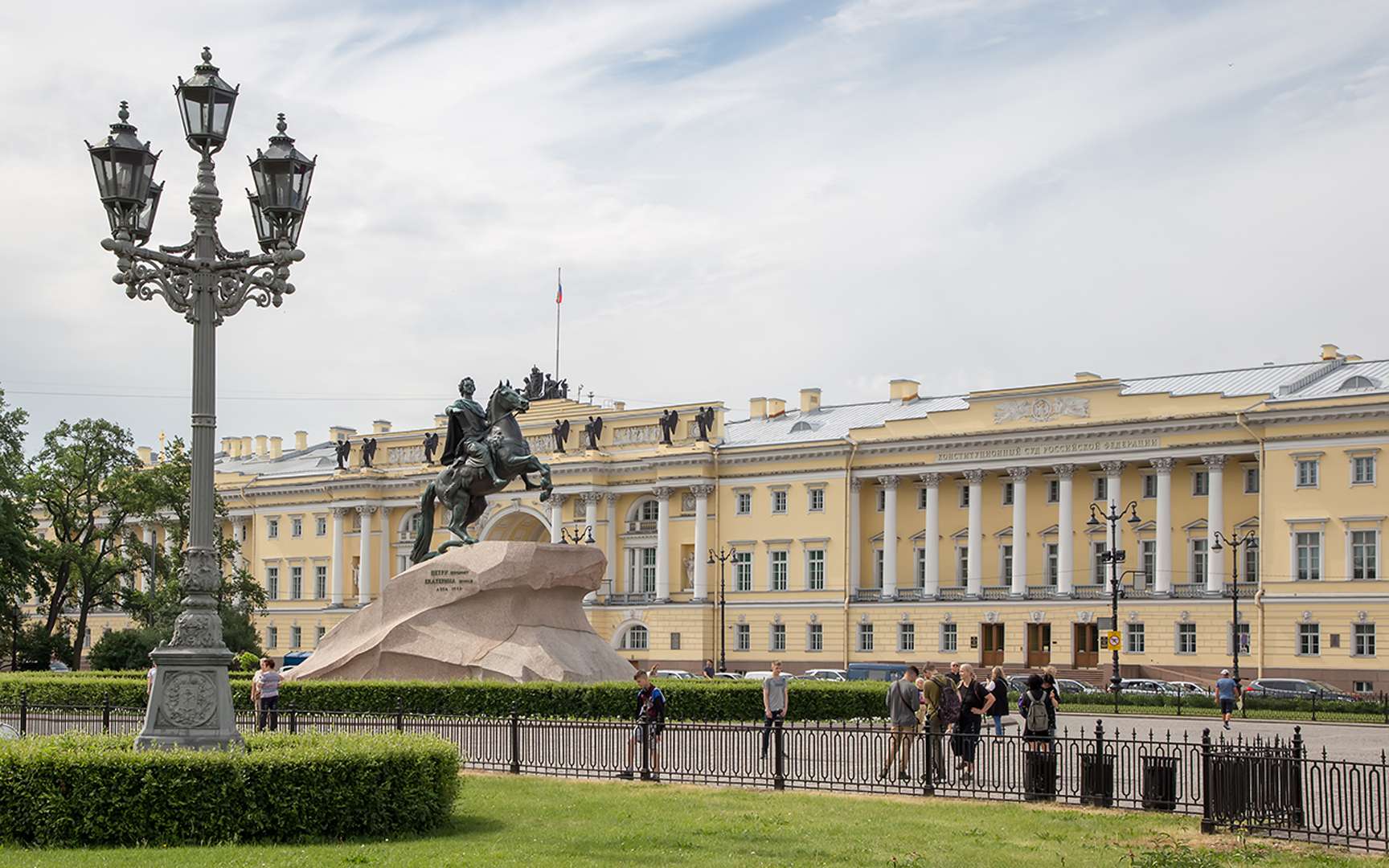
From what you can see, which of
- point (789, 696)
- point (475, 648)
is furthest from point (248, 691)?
point (789, 696)

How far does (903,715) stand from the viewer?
2398 centimetres

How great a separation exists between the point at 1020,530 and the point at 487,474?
1842 inches

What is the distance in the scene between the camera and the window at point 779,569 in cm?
8419

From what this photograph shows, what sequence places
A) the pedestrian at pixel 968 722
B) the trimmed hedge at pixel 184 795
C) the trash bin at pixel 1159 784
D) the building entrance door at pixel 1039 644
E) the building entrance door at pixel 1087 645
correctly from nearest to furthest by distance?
the trimmed hedge at pixel 184 795 < the trash bin at pixel 1159 784 < the pedestrian at pixel 968 722 < the building entrance door at pixel 1087 645 < the building entrance door at pixel 1039 644

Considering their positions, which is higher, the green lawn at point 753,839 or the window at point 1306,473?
the window at point 1306,473

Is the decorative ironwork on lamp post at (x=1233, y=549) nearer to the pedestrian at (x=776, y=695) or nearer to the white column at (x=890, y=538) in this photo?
the white column at (x=890, y=538)

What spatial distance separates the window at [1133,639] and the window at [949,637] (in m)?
8.25

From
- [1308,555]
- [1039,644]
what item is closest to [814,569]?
[1039,644]

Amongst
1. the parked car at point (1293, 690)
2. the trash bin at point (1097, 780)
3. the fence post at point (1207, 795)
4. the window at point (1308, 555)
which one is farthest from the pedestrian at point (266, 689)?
the window at point (1308, 555)

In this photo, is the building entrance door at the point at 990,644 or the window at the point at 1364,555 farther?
the building entrance door at the point at 990,644

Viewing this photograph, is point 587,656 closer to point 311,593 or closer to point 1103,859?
point 1103,859

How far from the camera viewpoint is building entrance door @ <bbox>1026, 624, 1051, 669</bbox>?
246 ft

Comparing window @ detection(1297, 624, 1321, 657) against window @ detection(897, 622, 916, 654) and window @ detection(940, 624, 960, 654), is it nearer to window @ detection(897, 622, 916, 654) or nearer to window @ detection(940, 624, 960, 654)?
window @ detection(940, 624, 960, 654)

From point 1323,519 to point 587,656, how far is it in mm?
41872
